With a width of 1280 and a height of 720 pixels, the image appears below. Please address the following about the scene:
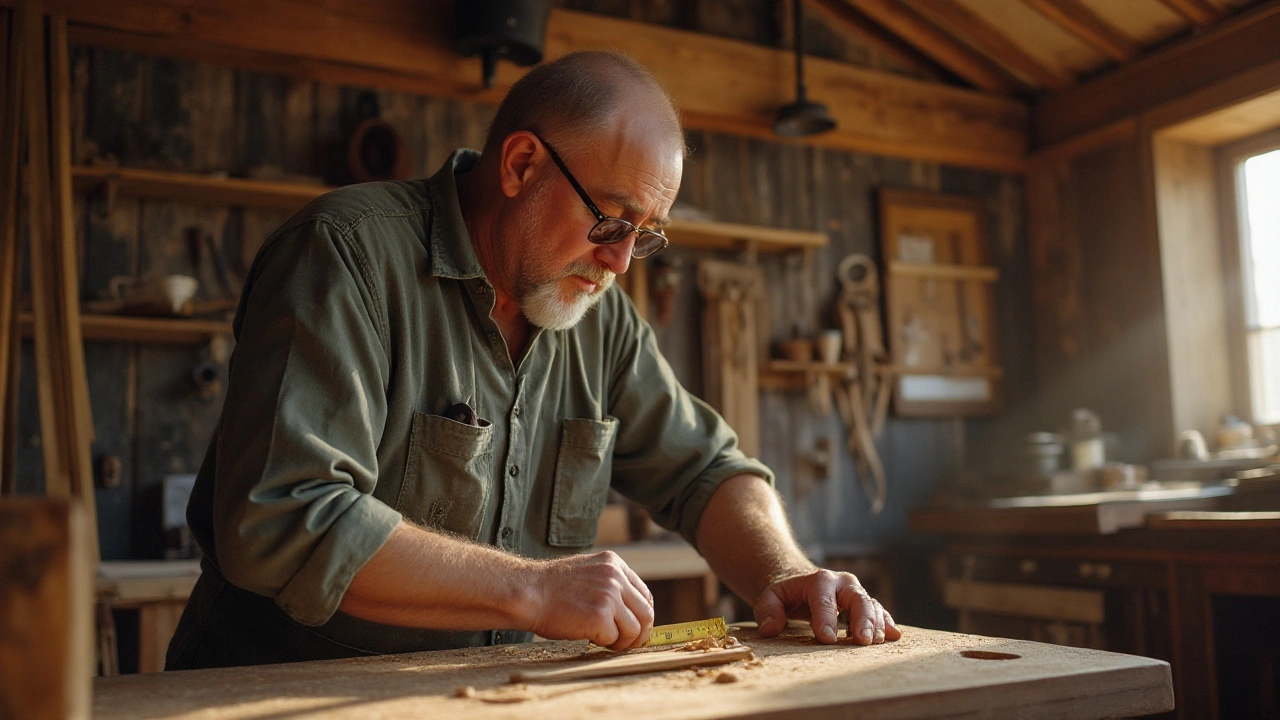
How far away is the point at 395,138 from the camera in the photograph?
3990mm

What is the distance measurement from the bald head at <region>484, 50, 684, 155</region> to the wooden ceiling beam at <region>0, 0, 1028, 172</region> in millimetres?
2076

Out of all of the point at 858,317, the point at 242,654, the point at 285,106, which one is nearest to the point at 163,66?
the point at 285,106

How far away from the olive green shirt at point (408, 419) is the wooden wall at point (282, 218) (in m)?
2.11

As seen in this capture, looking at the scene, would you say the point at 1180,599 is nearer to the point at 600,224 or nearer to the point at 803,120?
the point at 803,120

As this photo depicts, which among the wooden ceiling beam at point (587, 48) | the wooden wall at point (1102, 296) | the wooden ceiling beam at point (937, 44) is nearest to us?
the wooden ceiling beam at point (587, 48)

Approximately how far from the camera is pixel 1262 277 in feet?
14.5

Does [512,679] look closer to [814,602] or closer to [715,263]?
[814,602]

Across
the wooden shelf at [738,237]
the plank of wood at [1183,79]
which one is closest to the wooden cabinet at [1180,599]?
the wooden shelf at [738,237]

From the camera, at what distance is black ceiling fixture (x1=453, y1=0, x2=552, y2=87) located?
373cm

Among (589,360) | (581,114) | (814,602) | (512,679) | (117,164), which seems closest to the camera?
(512,679)

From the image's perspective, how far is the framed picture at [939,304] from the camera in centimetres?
496

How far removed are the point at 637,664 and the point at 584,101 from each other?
1.05 metres

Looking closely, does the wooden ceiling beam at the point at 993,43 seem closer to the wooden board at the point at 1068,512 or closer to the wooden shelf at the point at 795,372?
the wooden shelf at the point at 795,372

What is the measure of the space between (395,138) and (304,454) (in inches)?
112
